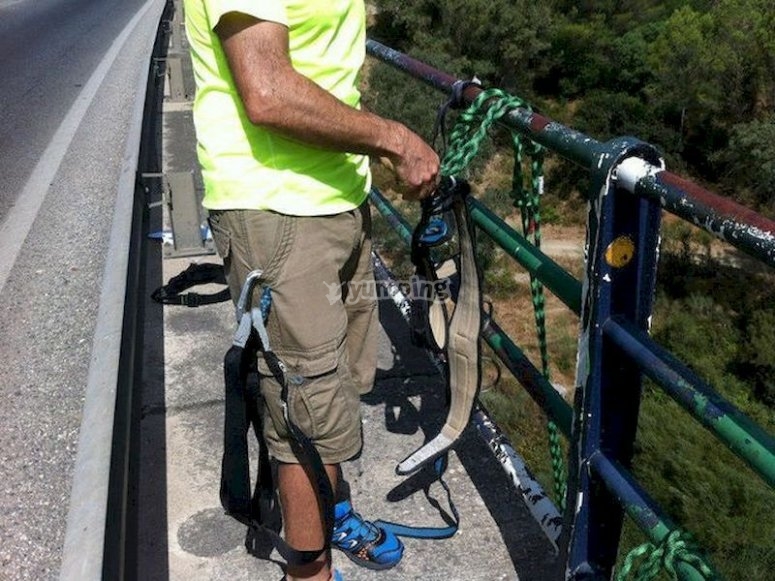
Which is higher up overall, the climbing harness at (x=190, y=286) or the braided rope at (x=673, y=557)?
the braided rope at (x=673, y=557)

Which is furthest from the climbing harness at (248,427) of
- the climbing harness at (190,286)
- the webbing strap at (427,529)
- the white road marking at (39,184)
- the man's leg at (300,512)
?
the white road marking at (39,184)

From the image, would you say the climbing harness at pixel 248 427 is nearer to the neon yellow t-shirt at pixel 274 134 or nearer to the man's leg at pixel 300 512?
the man's leg at pixel 300 512

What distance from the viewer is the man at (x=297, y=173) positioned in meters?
1.80

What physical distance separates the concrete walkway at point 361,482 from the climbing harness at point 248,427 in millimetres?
256

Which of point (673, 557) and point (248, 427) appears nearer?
point (673, 557)

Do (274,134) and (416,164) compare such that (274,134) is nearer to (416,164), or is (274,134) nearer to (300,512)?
(416,164)

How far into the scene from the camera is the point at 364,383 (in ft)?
8.33

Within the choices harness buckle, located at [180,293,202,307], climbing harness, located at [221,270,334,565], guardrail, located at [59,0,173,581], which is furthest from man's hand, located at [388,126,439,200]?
harness buckle, located at [180,293,202,307]

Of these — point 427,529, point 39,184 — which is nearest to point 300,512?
point 427,529

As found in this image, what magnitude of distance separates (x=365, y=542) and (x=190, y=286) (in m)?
1.95

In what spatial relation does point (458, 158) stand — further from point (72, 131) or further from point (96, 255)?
point (72, 131)

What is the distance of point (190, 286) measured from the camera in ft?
13.2

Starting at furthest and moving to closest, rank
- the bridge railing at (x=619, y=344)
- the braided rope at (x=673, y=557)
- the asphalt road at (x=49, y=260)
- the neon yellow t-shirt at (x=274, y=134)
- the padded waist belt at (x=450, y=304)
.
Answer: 1. the asphalt road at (x=49, y=260)
2. the padded waist belt at (x=450, y=304)
3. the neon yellow t-shirt at (x=274, y=134)
4. the braided rope at (x=673, y=557)
5. the bridge railing at (x=619, y=344)

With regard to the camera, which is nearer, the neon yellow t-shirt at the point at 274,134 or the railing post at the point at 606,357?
the railing post at the point at 606,357
